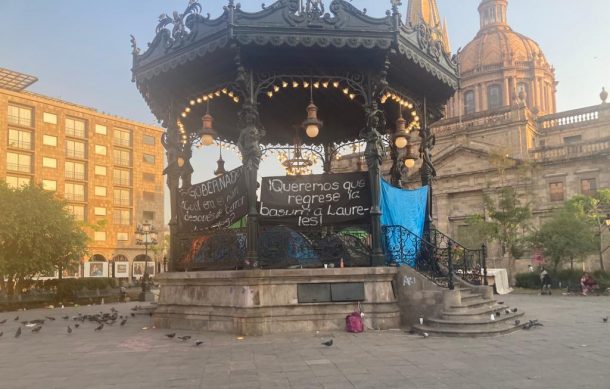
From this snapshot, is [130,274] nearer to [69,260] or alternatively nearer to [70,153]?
[70,153]

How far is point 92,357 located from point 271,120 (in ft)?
32.9

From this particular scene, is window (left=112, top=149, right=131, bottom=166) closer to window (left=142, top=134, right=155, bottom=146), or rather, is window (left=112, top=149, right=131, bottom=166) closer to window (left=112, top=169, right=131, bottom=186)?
window (left=112, top=169, right=131, bottom=186)

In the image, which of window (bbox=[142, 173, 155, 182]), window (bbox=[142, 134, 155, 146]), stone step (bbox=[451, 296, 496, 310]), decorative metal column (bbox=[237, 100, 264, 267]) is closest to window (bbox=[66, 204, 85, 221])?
window (bbox=[142, 173, 155, 182])

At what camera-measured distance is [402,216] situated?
13859 millimetres

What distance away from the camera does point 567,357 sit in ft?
28.1

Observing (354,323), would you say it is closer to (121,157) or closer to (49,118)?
(49,118)

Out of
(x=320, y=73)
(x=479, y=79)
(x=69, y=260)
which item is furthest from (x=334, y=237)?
(x=479, y=79)

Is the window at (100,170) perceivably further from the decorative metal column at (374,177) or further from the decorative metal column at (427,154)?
the decorative metal column at (374,177)

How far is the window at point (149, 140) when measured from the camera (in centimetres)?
7812

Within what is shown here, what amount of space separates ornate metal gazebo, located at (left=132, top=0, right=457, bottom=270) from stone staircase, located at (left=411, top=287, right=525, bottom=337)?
5.84 ft

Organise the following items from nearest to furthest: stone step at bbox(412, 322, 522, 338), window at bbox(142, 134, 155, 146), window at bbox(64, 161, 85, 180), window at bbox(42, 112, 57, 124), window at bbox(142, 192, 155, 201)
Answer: stone step at bbox(412, 322, 522, 338), window at bbox(42, 112, 57, 124), window at bbox(64, 161, 85, 180), window at bbox(142, 192, 155, 201), window at bbox(142, 134, 155, 146)

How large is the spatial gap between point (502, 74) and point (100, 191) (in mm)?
57871

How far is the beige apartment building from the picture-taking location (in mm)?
64562

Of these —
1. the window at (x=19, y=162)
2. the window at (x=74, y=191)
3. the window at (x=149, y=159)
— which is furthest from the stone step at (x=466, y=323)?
the window at (x=149, y=159)
